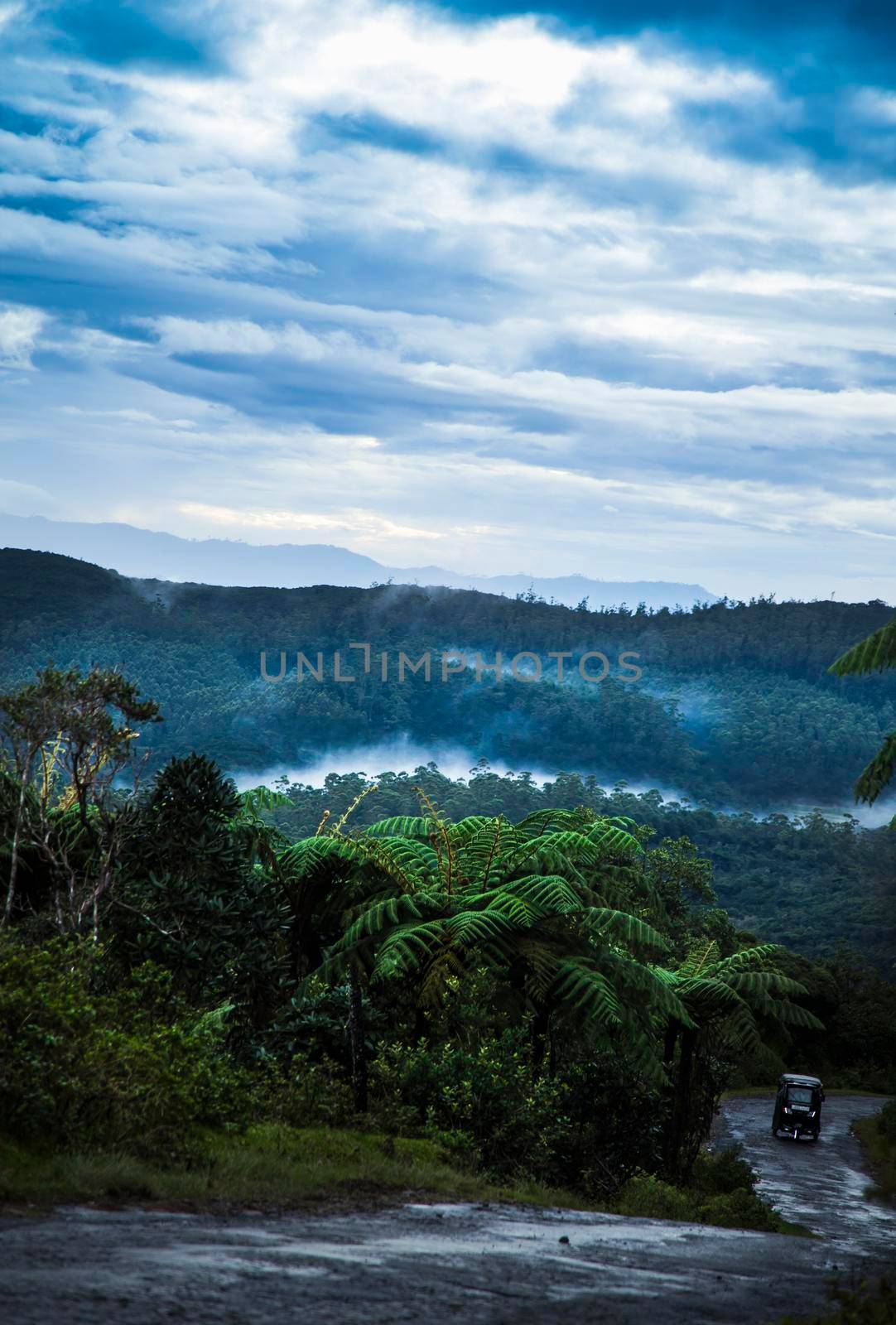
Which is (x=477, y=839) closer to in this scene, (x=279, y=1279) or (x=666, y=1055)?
(x=666, y=1055)

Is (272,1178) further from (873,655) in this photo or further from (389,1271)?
(873,655)

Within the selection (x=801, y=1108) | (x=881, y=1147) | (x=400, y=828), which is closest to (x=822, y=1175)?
(x=801, y=1108)

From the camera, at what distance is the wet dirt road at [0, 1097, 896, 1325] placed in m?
4.38

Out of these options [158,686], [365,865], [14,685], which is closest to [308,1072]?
[365,865]

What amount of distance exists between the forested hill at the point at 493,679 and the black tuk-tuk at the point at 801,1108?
9280 cm

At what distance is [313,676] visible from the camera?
460ft

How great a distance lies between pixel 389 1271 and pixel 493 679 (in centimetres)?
14015

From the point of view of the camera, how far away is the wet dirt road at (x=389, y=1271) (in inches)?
173

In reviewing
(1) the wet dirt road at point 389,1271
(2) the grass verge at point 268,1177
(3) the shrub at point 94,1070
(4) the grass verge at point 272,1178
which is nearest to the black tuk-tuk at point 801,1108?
(4) the grass verge at point 272,1178

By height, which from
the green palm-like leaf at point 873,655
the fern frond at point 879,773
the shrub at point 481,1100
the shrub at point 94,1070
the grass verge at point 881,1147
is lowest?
the grass verge at point 881,1147

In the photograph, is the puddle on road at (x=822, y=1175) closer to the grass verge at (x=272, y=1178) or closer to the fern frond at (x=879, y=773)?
the grass verge at (x=272, y=1178)

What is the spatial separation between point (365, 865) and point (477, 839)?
3.88ft

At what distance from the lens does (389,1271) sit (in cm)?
520

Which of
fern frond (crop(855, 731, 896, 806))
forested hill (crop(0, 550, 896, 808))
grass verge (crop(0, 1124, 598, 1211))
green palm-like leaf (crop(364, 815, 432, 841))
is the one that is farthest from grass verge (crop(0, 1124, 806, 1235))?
forested hill (crop(0, 550, 896, 808))
